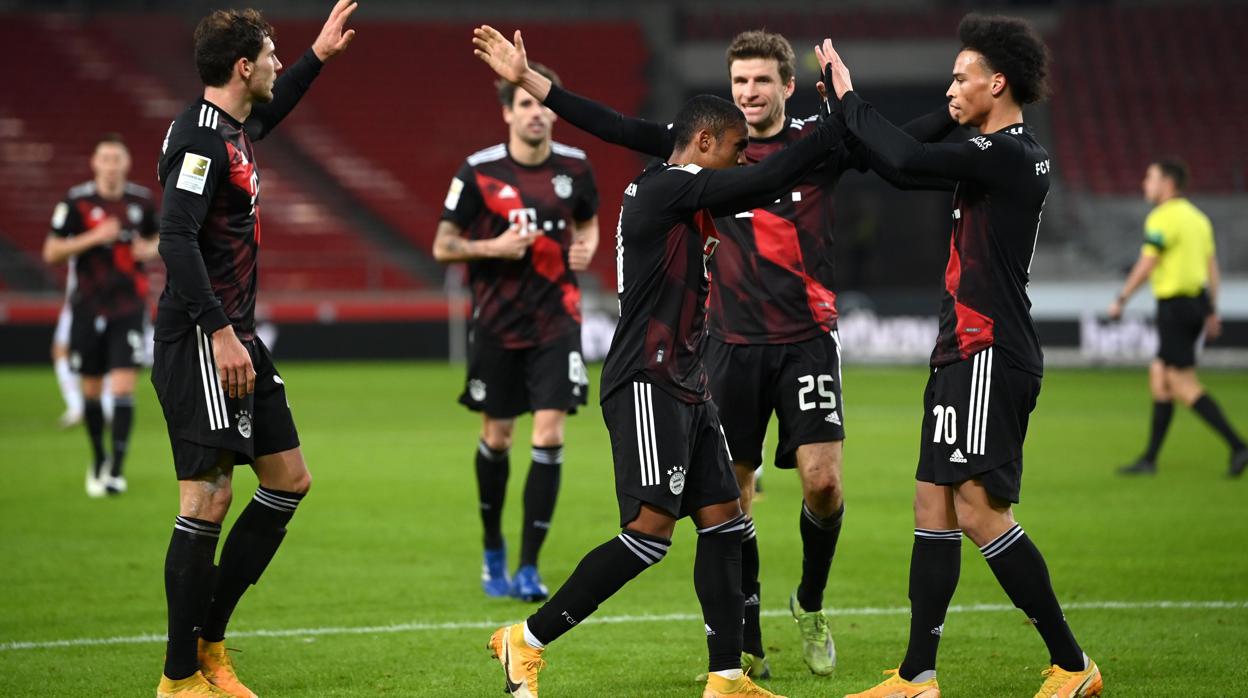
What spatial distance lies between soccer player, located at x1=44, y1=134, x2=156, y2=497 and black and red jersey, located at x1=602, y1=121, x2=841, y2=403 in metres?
7.10

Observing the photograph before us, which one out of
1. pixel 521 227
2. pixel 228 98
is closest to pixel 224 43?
pixel 228 98

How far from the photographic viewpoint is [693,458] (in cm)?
553

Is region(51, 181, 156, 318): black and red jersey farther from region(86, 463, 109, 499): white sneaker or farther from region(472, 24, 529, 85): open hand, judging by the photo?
region(472, 24, 529, 85): open hand

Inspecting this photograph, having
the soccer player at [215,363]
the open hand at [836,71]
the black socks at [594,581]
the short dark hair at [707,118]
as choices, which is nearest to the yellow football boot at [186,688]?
the soccer player at [215,363]

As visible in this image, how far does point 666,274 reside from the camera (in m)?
5.44

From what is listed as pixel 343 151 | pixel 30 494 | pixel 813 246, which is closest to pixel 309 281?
pixel 343 151

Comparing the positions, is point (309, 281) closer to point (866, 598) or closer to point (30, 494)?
point (30, 494)

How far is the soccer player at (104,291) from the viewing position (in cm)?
1155

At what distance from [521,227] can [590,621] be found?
2.28m

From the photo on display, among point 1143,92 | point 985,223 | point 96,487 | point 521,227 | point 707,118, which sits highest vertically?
point 1143,92

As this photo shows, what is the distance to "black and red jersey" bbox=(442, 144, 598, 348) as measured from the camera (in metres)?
8.20

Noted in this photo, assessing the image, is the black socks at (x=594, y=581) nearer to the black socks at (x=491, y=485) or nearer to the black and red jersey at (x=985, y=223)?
the black and red jersey at (x=985, y=223)

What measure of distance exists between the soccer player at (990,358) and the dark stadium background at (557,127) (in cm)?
2079

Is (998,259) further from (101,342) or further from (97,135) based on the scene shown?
(97,135)
